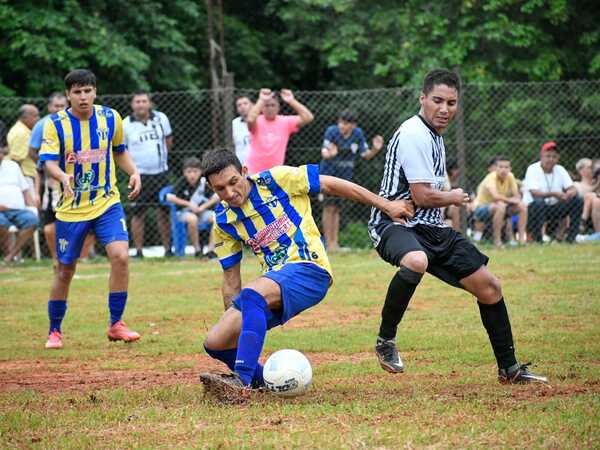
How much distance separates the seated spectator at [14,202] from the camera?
45.1 feet

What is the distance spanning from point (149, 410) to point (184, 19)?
836 inches

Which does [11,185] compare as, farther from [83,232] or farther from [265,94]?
[83,232]

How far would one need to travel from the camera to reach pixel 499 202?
14.9 meters

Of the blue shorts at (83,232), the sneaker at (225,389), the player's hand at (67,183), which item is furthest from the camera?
the blue shorts at (83,232)

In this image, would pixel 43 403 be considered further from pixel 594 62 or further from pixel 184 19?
pixel 184 19

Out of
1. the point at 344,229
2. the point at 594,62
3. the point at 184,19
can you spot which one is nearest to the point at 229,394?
the point at 344,229

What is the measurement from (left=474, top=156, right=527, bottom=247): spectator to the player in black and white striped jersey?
8643 millimetres

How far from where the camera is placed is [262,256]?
6.04 meters

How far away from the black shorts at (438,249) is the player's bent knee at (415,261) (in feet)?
0.20

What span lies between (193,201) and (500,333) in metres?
9.00

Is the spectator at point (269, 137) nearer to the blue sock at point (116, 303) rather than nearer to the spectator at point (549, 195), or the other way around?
the spectator at point (549, 195)

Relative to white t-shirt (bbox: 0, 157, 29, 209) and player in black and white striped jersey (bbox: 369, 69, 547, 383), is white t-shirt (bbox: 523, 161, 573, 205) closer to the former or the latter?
white t-shirt (bbox: 0, 157, 29, 209)

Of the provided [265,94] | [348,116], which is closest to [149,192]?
[265,94]

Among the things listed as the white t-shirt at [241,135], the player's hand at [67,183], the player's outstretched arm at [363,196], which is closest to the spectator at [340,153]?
the white t-shirt at [241,135]
